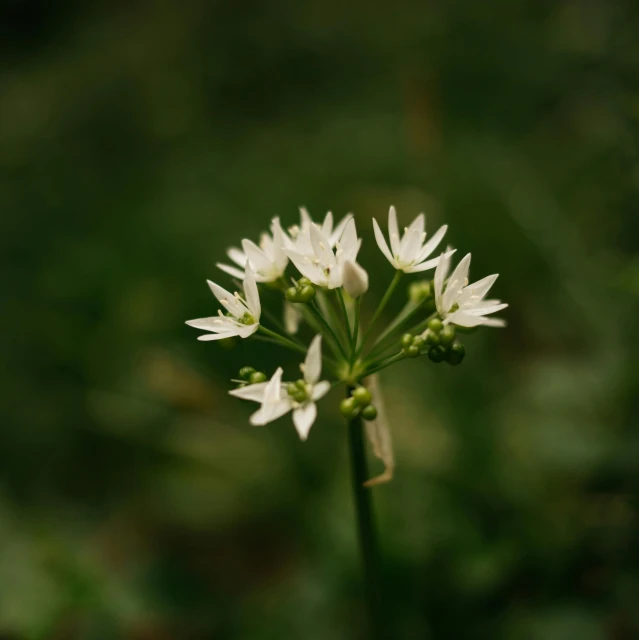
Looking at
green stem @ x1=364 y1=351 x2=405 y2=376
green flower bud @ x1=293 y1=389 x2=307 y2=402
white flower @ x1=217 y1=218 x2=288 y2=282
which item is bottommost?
green flower bud @ x1=293 y1=389 x2=307 y2=402

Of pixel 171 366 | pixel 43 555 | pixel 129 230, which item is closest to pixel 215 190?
pixel 129 230

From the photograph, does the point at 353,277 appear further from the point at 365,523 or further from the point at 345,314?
the point at 365,523

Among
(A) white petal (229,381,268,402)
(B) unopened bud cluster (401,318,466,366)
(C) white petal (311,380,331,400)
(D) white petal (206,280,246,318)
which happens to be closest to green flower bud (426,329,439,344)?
(B) unopened bud cluster (401,318,466,366)

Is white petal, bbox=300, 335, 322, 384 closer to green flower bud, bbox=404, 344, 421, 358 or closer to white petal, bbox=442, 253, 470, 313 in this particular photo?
green flower bud, bbox=404, 344, 421, 358

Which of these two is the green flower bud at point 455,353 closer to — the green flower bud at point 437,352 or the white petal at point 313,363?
the green flower bud at point 437,352

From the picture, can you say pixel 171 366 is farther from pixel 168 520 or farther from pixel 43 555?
pixel 43 555

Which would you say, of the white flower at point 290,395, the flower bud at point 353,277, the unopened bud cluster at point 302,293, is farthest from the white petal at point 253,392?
the flower bud at point 353,277
